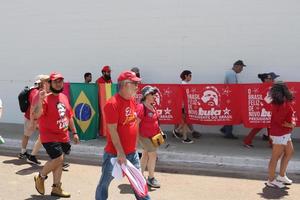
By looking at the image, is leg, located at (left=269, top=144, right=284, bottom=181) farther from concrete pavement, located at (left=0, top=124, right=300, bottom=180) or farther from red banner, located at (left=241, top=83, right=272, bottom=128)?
red banner, located at (left=241, top=83, right=272, bottom=128)

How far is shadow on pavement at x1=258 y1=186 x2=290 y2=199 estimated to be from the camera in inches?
245

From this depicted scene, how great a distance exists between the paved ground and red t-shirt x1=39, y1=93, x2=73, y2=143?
0.91m

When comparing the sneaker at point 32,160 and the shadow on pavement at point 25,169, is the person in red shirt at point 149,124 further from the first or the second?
the sneaker at point 32,160

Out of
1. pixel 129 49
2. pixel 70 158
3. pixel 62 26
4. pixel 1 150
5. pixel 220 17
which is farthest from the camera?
pixel 62 26

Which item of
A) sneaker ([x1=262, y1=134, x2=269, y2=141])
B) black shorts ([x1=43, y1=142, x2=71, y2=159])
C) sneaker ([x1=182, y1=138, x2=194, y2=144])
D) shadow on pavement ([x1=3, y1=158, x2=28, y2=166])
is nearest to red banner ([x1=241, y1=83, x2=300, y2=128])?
sneaker ([x1=262, y1=134, x2=269, y2=141])

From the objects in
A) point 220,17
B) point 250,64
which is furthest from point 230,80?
point 220,17

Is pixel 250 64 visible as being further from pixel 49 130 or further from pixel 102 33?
pixel 49 130

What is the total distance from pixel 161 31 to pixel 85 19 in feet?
7.22

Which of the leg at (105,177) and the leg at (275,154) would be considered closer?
the leg at (105,177)

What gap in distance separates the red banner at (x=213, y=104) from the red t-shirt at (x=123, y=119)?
447cm

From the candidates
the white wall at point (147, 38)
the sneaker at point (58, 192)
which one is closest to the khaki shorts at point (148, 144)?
the sneaker at point (58, 192)

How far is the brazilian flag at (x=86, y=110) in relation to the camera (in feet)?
31.0

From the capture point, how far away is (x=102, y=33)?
37.6 ft

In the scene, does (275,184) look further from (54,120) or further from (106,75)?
(106,75)
